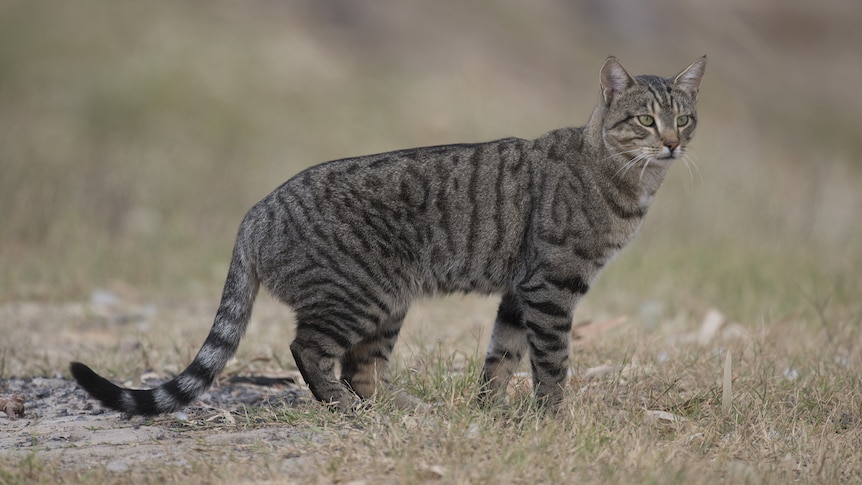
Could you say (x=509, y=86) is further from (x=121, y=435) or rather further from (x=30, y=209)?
(x=121, y=435)

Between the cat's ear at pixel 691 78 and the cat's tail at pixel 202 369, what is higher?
the cat's ear at pixel 691 78

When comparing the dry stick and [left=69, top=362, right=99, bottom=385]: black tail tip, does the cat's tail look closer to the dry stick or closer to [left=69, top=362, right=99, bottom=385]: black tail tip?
[left=69, top=362, right=99, bottom=385]: black tail tip

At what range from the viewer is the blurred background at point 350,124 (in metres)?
8.27

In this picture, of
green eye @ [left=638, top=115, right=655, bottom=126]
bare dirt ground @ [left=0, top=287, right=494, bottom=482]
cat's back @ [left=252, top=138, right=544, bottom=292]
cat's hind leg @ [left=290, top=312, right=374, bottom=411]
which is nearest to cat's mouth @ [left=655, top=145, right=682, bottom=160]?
green eye @ [left=638, top=115, right=655, bottom=126]

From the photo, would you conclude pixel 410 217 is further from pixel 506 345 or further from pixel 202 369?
pixel 202 369

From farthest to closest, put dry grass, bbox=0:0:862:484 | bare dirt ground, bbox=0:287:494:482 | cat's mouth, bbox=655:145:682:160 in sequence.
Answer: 1. cat's mouth, bbox=655:145:682:160
2. dry grass, bbox=0:0:862:484
3. bare dirt ground, bbox=0:287:494:482

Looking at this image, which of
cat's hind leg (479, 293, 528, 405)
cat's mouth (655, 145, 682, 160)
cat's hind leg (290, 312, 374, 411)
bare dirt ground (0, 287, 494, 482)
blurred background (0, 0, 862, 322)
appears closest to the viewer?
bare dirt ground (0, 287, 494, 482)

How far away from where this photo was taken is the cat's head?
4.45m

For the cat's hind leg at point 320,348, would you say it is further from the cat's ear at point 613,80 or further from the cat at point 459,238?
the cat's ear at point 613,80

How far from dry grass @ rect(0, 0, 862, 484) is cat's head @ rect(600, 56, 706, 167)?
1.09 meters

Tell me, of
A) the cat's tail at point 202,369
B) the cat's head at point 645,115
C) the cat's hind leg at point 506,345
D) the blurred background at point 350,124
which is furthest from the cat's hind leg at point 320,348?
the blurred background at point 350,124

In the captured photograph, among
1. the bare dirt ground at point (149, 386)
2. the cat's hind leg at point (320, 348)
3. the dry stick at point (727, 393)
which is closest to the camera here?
the bare dirt ground at point (149, 386)

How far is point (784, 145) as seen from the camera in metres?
14.3

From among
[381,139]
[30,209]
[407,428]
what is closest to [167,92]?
[381,139]
